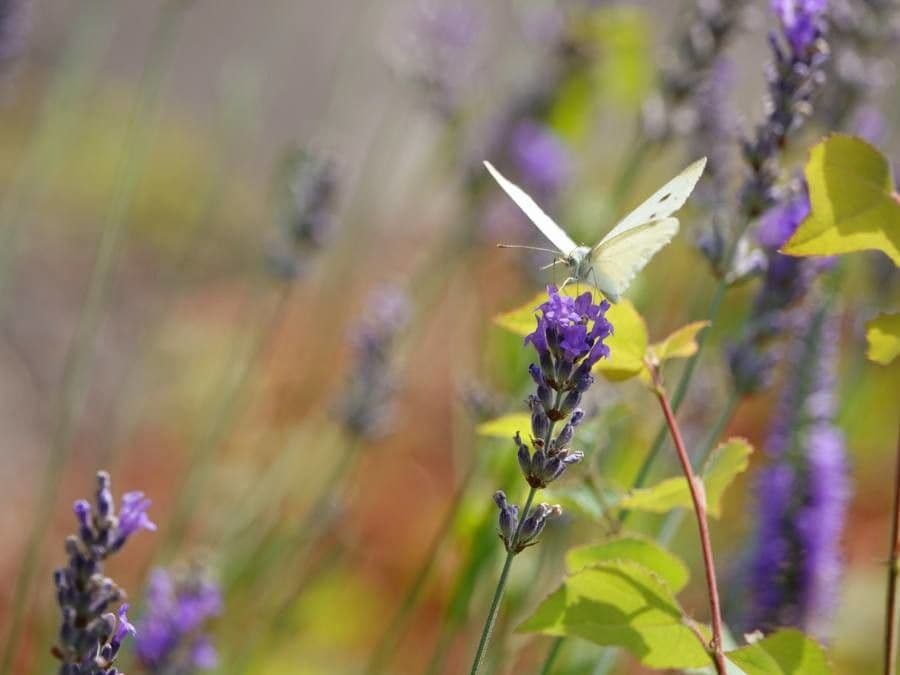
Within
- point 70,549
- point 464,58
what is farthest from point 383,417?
point 70,549

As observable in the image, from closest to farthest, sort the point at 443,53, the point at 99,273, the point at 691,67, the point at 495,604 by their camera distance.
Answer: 1. the point at 495,604
2. the point at 99,273
3. the point at 691,67
4. the point at 443,53

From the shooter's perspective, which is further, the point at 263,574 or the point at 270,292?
the point at 270,292

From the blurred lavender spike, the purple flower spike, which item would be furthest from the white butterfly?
the blurred lavender spike

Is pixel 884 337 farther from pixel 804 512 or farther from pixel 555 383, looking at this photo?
pixel 804 512

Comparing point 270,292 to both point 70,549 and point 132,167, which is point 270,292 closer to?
point 132,167

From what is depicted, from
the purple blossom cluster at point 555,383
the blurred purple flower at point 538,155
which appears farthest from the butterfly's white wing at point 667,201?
the blurred purple flower at point 538,155

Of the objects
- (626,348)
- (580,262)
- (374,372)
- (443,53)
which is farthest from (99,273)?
(443,53)
